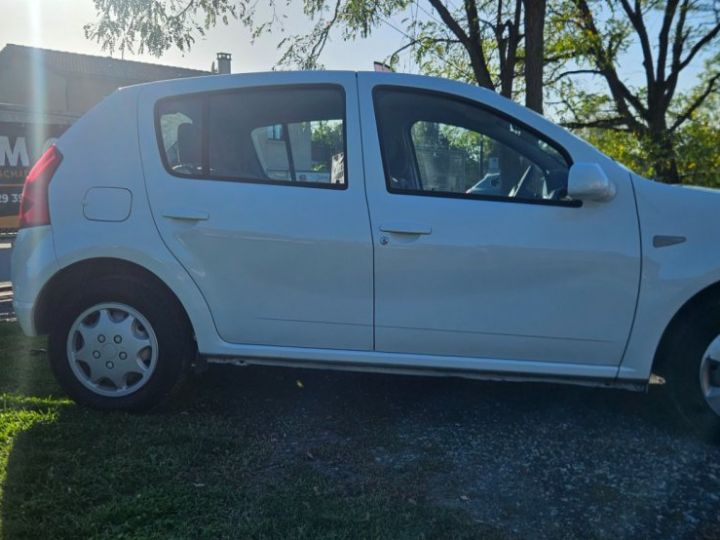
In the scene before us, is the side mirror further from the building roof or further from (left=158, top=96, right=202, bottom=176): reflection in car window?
the building roof

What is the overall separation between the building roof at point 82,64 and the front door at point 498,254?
130 ft

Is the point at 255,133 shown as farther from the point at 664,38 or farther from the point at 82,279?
the point at 664,38

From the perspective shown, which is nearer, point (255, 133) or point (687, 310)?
point (687, 310)

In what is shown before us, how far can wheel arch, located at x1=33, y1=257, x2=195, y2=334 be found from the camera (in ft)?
11.5

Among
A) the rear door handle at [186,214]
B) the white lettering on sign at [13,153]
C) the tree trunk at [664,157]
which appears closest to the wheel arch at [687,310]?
the rear door handle at [186,214]

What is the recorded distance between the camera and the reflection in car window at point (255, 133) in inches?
138

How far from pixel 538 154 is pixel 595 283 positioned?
2.39 ft

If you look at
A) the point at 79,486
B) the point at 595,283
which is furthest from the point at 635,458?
the point at 79,486

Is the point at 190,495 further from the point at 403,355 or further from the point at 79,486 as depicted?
the point at 403,355

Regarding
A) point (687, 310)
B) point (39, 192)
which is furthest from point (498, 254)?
point (39, 192)

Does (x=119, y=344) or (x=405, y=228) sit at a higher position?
(x=405, y=228)

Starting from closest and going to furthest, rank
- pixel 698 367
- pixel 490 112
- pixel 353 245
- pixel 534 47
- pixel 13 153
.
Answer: pixel 698 367 < pixel 353 245 < pixel 490 112 < pixel 534 47 < pixel 13 153

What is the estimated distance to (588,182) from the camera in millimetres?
3033

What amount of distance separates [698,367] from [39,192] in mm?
3571
